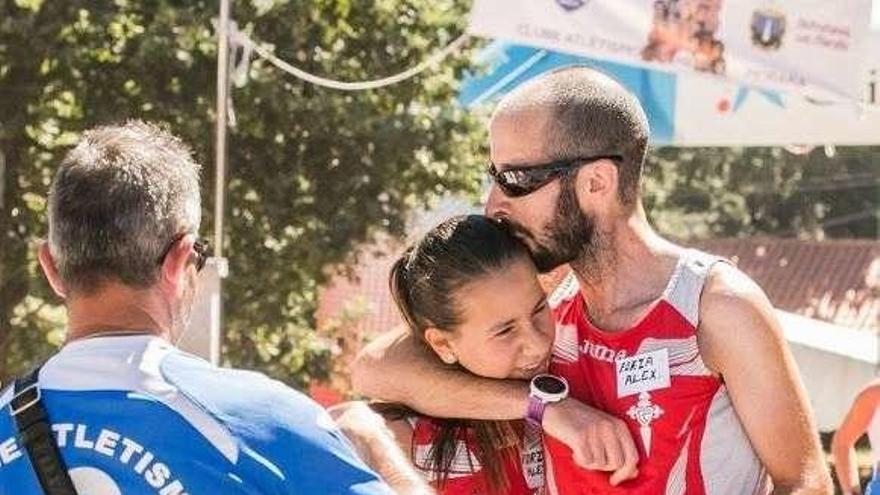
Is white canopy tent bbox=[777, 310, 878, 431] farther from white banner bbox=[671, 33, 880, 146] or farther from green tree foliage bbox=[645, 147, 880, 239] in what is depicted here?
green tree foliage bbox=[645, 147, 880, 239]

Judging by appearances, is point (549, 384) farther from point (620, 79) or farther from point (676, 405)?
point (620, 79)

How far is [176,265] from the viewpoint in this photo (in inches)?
91.4

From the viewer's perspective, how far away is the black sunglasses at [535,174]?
116 inches

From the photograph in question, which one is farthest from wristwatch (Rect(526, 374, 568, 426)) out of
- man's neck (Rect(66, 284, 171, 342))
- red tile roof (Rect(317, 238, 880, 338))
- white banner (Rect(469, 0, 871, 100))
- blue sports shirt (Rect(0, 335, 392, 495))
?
red tile roof (Rect(317, 238, 880, 338))

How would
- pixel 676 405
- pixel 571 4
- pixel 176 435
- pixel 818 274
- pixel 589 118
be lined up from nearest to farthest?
pixel 176 435 < pixel 676 405 < pixel 589 118 < pixel 571 4 < pixel 818 274

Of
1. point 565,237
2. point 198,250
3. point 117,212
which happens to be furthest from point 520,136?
point 117,212

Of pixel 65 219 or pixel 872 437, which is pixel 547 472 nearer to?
pixel 65 219

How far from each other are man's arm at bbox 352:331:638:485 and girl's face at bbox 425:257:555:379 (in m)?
0.03

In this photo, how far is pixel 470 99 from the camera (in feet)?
36.7

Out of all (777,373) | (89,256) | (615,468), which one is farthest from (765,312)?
(89,256)

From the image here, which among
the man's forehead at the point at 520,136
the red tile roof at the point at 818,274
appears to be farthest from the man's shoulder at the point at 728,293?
the red tile roof at the point at 818,274

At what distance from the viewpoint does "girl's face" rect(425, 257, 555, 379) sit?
2.91 meters

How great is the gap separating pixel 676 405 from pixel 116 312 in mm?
994

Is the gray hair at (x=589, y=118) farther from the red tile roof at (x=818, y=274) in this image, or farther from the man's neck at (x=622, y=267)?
the red tile roof at (x=818, y=274)
